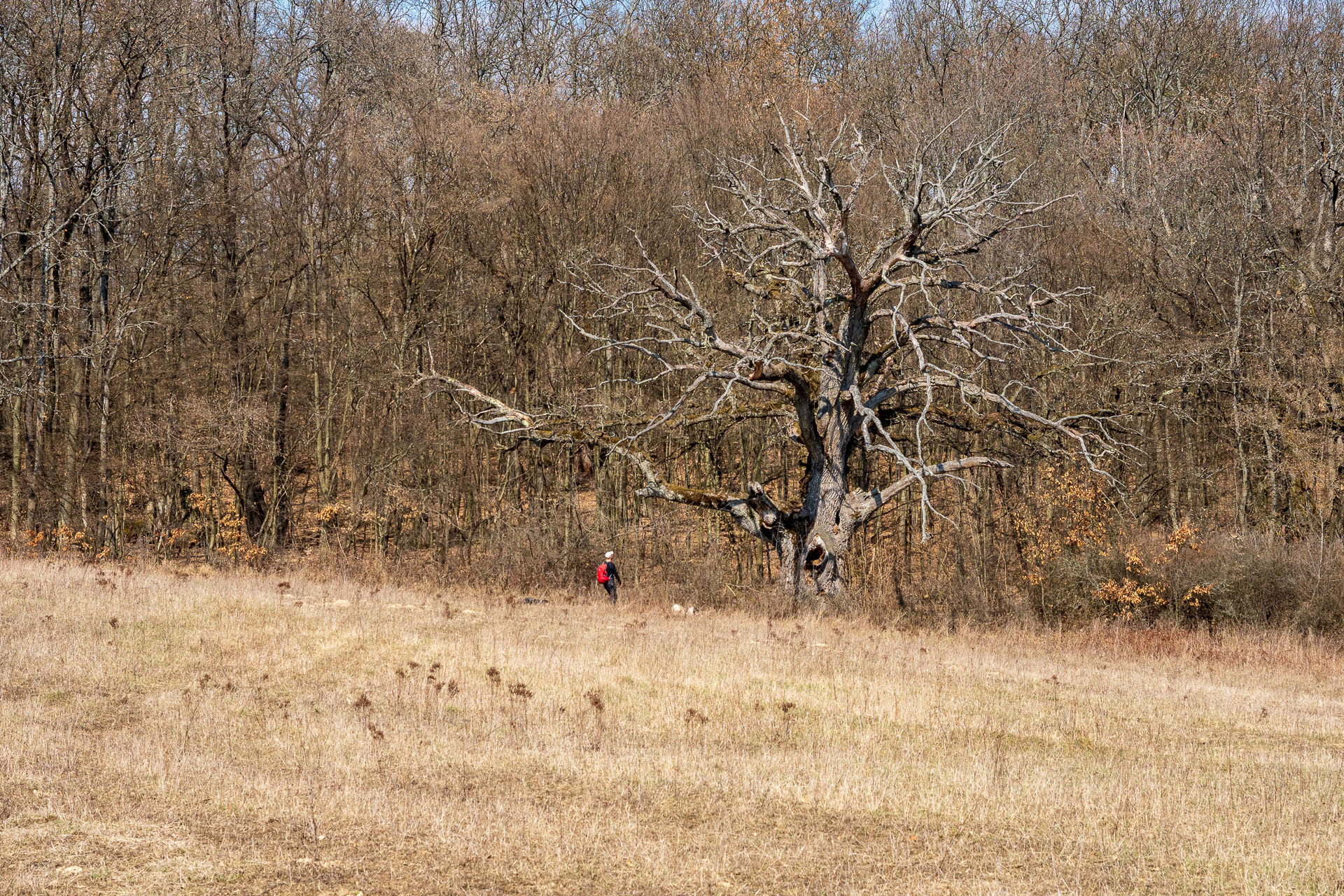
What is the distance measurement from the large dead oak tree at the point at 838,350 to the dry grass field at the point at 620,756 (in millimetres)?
3882

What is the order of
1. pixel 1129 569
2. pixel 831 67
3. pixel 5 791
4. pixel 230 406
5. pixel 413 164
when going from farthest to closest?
pixel 831 67
pixel 413 164
pixel 230 406
pixel 1129 569
pixel 5 791

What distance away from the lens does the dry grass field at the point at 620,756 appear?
26.2 ft

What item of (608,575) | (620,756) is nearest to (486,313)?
(608,575)

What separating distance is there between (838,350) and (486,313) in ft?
34.1

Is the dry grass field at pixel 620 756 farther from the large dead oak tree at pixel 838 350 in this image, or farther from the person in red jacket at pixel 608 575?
the large dead oak tree at pixel 838 350

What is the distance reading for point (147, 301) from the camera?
26.6 metres

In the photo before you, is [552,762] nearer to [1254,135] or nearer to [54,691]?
[54,691]

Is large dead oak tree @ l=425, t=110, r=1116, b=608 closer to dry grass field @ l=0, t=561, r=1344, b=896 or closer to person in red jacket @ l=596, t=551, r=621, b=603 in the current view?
person in red jacket @ l=596, t=551, r=621, b=603

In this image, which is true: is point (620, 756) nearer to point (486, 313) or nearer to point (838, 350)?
point (838, 350)

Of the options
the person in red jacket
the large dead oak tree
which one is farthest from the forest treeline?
the person in red jacket

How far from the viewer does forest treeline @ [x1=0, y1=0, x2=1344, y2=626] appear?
2427cm

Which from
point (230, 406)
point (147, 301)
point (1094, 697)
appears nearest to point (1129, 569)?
point (1094, 697)

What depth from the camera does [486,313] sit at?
28.7 meters

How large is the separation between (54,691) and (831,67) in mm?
32296
